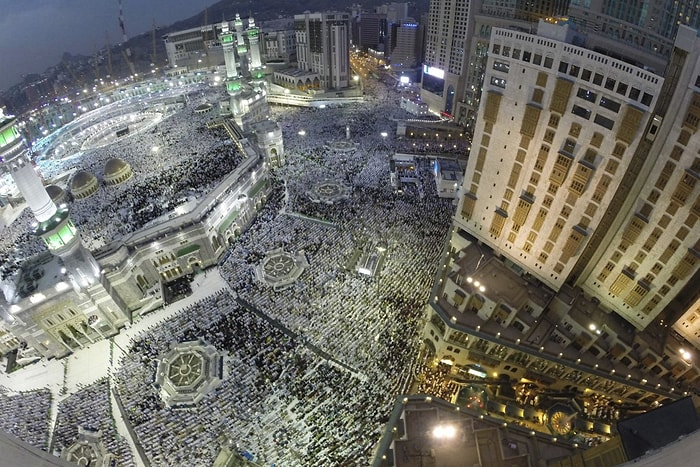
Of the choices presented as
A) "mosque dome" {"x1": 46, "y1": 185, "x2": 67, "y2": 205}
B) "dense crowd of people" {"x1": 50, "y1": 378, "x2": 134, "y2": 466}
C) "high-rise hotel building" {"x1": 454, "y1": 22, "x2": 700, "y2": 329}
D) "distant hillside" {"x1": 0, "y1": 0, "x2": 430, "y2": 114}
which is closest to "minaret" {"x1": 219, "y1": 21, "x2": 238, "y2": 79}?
"mosque dome" {"x1": 46, "y1": 185, "x2": 67, "y2": 205}

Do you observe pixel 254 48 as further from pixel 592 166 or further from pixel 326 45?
pixel 592 166

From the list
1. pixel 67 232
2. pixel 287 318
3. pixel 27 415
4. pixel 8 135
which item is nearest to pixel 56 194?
pixel 67 232

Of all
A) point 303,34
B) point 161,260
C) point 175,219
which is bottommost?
point 161,260

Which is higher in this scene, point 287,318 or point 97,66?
point 97,66

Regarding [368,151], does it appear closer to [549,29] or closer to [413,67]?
[549,29]

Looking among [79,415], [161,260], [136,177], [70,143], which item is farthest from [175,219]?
[70,143]

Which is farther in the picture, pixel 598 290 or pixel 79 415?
pixel 598 290

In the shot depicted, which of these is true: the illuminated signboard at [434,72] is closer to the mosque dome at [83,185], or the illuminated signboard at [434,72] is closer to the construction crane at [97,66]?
the mosque dome at [83,185]
